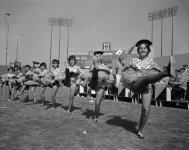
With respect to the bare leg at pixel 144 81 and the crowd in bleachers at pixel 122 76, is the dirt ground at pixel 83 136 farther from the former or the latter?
the bare leg at pixel 144 81

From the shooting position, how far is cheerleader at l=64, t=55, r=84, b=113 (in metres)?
8.23

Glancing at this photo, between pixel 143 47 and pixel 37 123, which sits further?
pixel 37 123

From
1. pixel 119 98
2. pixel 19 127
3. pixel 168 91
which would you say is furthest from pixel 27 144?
pixel 119 98

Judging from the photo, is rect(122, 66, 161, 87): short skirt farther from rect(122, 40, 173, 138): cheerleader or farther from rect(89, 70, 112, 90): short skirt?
rect(89, 70, 112, 90): short skirt

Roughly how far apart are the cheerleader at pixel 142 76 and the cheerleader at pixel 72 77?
338 centimetres

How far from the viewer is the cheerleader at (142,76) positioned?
475 centimetres

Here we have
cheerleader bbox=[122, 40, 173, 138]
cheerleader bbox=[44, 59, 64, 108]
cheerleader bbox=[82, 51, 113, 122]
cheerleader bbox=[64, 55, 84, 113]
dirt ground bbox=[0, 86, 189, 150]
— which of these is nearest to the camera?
dirt ground bbox=[0, 86, 189, 150]

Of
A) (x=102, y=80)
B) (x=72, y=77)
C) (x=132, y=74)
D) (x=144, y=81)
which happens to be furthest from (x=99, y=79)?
(x=144, y=81)

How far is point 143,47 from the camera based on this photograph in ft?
16.4

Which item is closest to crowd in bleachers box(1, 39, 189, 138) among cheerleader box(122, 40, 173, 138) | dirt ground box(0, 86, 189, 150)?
cheerleader box(122, 40, 173, 138)

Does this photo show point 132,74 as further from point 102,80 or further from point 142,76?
point 102,80

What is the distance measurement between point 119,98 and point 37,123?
9.62 m

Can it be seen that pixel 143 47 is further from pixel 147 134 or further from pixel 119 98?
pixel 119 98

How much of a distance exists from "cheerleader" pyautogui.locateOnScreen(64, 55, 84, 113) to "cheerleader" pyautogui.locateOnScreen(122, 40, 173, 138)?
11.1ft
